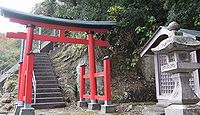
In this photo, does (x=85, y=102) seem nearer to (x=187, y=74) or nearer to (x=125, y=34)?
(x=125, y=34)

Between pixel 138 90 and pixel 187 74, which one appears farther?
pixel 138 90

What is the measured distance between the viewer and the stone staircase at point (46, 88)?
336 inches

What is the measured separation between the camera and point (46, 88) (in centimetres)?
930

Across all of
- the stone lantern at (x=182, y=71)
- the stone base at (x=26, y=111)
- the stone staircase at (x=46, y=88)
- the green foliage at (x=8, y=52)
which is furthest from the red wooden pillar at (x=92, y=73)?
the green foliage at (x=8, y=52)

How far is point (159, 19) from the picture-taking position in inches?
384

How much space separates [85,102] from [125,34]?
12.9 feet

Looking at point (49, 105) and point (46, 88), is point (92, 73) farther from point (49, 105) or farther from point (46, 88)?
point (46, 88)

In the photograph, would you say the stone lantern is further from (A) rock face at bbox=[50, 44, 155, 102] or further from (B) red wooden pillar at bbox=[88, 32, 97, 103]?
(A) rock face at bbox=[50, 44, 155, 102]

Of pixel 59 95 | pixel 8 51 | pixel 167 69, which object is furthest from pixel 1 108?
pixel 8 51

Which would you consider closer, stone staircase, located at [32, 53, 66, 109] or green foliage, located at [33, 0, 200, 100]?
stone staircase, located at [32, 53, 66, 109]

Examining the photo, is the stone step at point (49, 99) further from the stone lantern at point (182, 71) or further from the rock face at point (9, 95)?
the stone lantern at point (182, 71)

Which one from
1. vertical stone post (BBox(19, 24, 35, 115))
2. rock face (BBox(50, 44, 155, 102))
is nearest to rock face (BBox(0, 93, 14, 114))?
vertical stone post (BBox(19, 24, 35, 115))

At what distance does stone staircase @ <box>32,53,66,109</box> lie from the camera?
28.0 ft

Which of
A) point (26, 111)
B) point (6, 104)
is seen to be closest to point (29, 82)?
point (26, 111)
